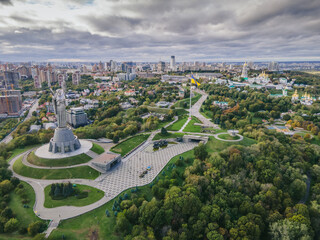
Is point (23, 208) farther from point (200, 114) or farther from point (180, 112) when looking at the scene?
point (200, 114)

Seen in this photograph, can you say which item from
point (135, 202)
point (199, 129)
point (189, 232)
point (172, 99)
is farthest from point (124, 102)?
point (189, 232)

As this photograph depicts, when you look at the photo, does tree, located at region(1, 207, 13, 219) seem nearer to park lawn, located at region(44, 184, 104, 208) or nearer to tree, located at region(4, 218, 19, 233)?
tree, located at region(4, 218, 19, 233)

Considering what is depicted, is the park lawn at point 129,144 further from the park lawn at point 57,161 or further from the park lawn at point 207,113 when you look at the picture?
the park lawn at point 207,113

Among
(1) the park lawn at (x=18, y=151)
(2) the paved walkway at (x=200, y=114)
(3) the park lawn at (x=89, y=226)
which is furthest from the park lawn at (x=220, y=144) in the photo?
(1) the park lawn at (x=18, y=151)

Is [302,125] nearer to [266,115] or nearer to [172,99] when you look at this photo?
[266,115]

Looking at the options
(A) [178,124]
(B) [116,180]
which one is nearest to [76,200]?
(B) [116,180]

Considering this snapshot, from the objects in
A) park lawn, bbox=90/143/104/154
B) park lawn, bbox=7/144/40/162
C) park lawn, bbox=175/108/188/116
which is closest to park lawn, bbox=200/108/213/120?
park lawn, bbox=175/108/188/116
